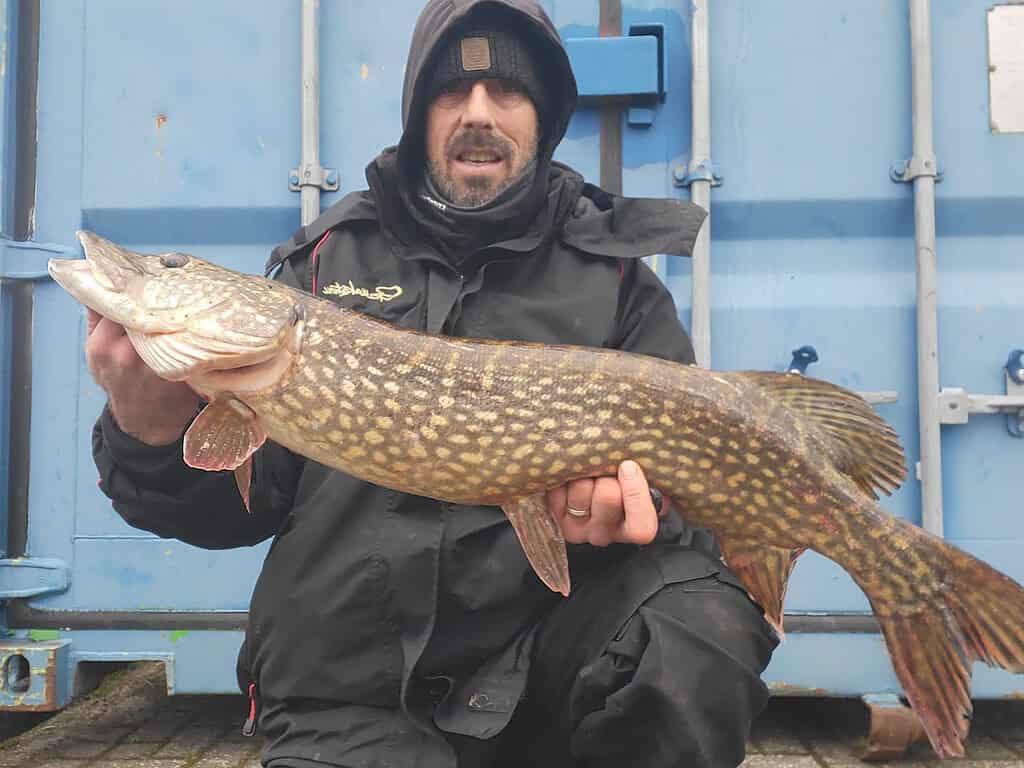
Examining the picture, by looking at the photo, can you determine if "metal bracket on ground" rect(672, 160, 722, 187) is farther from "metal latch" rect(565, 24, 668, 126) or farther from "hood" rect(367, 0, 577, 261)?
"hood" rect(367, 0, 577, 261)

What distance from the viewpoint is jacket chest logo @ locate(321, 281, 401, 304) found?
7.03ft

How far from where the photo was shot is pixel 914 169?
266cm

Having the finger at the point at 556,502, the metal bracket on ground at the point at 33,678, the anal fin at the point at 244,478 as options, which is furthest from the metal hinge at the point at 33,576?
the finger at the point at 556,502

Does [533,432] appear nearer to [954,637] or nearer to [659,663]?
[659,663]

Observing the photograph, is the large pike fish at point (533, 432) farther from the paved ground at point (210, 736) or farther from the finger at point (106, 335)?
the paved ground at point (210, 736)

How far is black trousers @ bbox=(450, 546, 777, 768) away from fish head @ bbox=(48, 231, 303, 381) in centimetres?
90

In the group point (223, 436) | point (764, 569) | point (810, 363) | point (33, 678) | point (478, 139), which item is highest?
point (478, 139)

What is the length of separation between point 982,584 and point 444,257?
1427 mm

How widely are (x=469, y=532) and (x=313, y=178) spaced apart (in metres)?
1.35

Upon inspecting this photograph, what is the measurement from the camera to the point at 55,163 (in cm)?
283

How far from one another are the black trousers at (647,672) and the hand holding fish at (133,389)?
3.12ft

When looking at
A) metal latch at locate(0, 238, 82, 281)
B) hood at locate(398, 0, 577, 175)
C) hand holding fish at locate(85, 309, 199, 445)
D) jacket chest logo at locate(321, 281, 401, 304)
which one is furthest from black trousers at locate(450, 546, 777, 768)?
metal latch at locate(0, 238, 82, 281)

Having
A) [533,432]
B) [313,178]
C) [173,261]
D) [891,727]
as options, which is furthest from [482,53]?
[891,727]

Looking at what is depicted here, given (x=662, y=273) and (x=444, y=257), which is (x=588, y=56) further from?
(x=444, y=257)
